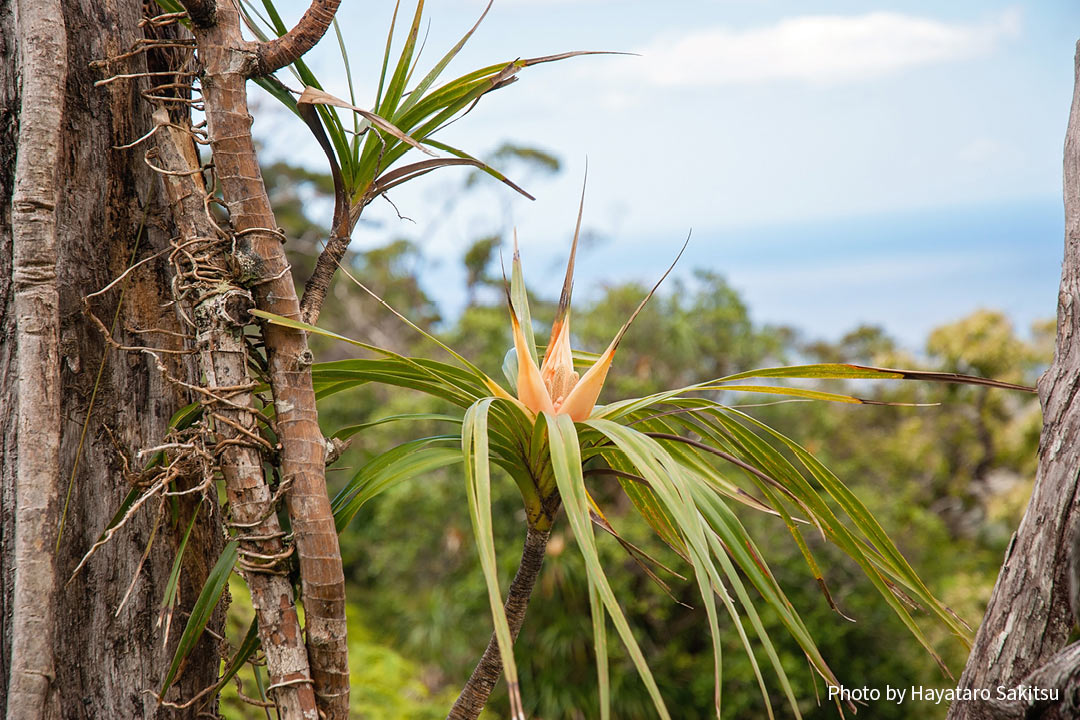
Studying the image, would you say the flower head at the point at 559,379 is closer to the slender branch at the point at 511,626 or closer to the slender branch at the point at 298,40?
the slender branch at the point at 511,626

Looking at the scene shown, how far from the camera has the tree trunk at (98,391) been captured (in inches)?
31.7

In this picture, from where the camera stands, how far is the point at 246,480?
2.57 ft

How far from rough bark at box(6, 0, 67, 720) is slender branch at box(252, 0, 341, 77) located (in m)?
0.21

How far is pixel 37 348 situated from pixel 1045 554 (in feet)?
3.48

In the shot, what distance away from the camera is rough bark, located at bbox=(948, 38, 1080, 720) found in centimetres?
79

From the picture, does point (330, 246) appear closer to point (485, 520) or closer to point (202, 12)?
point (202, 12)

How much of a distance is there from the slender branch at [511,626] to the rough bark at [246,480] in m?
0.20

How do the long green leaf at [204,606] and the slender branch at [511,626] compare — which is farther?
the slender branch at [511,626]

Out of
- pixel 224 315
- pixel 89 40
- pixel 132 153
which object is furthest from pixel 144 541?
pixel 89 40

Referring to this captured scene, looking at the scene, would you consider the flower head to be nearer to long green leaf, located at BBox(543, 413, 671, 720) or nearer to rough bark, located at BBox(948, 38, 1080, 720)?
long green leaf, located at BBox(543, 413, 671, 720)

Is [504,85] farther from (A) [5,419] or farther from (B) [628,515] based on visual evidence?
(B) [628,515]

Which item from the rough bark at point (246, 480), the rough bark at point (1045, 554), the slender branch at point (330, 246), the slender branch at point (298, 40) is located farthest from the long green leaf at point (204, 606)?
the rough bark at point (1045, 554)

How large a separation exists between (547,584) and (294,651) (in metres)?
2.66

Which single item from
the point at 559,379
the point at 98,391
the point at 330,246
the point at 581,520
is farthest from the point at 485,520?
the point at 98,391
